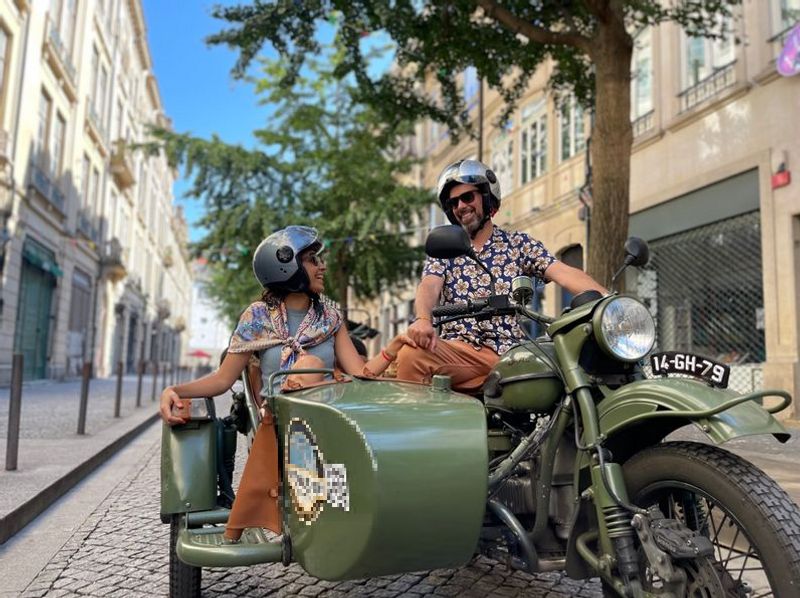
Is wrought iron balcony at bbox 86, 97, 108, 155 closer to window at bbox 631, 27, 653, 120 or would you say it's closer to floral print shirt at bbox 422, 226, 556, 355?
window at bbox 631, 27, 653, 120

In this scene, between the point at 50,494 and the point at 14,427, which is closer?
the point at 50,494

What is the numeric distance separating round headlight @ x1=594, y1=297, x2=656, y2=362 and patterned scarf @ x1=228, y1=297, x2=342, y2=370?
1.32m

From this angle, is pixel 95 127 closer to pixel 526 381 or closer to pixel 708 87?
pixel 708 87

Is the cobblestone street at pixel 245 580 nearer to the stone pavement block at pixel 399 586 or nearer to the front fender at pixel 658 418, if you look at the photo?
the stone pavement block at pixel 399 586

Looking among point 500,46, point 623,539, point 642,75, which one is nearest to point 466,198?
point 623,539

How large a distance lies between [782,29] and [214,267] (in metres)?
14.5

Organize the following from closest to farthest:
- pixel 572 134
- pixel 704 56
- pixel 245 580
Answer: pixel 245 580, pixel 704 56, pixel 572 134

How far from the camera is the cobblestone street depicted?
10.2 feet

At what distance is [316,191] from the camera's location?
61.8ft

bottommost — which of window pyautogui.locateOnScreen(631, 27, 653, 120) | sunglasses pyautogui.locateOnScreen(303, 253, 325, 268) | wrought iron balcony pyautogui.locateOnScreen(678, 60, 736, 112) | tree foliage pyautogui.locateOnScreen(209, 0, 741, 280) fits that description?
sunglasses pyautogui.locateOnScreen(303, 253, 325, 268)

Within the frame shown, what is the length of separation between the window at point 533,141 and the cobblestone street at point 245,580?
15740mm

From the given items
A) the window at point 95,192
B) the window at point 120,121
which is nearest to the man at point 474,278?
the window at point 95,192

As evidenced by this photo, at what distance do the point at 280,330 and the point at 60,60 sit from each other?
63.2ft

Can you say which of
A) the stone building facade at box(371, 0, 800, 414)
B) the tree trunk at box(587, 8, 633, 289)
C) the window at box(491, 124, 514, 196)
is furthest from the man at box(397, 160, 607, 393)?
the window at box(491, 124, 514, 196)
